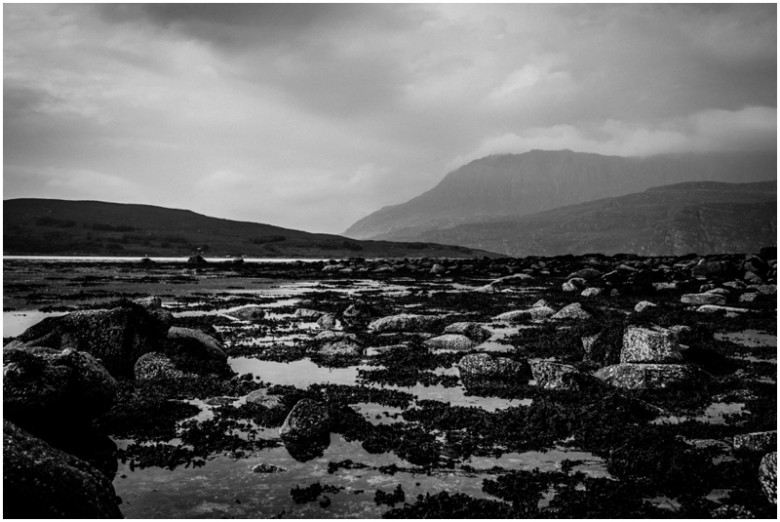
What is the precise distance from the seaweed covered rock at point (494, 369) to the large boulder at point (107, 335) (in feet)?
30.9

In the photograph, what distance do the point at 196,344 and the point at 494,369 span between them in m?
9.32

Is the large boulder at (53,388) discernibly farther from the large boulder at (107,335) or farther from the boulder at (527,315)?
the boulder at (527,315)

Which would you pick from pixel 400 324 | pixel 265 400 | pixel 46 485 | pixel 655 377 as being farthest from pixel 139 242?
pixel 46 485

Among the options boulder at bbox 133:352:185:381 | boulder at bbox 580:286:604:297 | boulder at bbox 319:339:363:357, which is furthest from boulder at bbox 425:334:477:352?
boulder at bbox 580:286:604:297

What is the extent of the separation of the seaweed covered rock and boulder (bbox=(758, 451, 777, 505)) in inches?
284

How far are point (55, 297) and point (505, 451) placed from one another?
35.6m

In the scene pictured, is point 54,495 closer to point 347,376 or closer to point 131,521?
point 131,521

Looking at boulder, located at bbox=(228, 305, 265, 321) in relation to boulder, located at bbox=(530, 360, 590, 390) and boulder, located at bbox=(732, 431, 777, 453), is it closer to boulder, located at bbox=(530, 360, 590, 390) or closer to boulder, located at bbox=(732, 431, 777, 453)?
boulder, located at bbox=(530, 360, 590, 390)

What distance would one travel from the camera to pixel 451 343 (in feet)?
67.0

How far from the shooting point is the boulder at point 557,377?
1403 cm

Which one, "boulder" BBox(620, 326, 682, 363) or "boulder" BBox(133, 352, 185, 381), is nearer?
"boulder" BBox(133, 352, 185, 381)

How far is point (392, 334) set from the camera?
2344 centimetres

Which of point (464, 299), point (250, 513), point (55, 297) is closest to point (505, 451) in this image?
point (250, 513)

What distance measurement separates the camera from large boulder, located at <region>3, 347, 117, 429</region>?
378 inches
